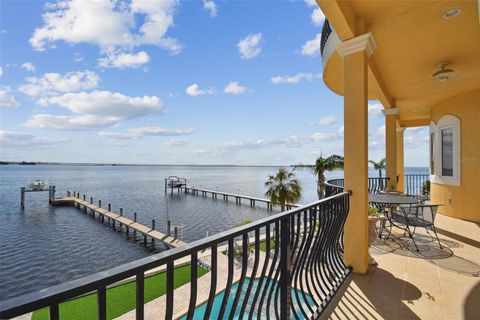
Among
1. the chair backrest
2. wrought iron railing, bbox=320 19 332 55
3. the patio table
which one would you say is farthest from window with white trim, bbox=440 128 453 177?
wrought iron railing, bbox=320 19 332 55

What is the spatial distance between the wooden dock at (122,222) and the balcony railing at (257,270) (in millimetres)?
8223

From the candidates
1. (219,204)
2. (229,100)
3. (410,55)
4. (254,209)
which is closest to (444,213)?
(410,55)

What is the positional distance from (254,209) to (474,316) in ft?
95.4

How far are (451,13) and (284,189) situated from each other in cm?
1437

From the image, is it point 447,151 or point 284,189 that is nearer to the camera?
point 447,151

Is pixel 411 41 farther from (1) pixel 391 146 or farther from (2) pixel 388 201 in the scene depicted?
(1) pixel 391 146

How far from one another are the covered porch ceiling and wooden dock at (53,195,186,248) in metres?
8.50

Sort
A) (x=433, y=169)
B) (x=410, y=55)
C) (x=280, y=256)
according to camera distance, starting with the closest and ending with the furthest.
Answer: (x=280, y=256), (x=410, y=55), (x=433, y=169)

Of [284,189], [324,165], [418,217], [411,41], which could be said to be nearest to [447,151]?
[418,217]

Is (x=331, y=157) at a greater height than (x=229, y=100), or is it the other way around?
(x=229, y=100)

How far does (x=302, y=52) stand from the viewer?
671 cm

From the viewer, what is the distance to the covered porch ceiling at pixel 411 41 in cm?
294

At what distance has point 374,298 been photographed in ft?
8.30

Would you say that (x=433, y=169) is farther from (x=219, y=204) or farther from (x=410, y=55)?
(x=219, y=204)
